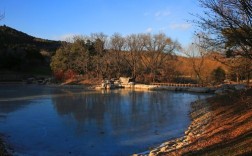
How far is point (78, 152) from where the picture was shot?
46.4 feet

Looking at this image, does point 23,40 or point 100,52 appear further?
point 23,40

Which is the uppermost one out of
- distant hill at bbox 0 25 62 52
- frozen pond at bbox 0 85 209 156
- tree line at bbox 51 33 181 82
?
distant hill at bbox 0 25 62 52

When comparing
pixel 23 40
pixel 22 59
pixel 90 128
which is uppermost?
pixel 23 40

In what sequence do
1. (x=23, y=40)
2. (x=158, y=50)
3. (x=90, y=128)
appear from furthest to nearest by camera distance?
(x=23, y=40) < (x=158, y=50) < (x=90, y=128)

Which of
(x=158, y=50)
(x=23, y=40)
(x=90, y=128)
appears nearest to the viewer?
(x=90, y=128)

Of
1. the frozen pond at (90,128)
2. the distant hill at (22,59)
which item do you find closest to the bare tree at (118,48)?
the distant hill at (22,59)

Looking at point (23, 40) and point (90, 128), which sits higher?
point (23, 40)

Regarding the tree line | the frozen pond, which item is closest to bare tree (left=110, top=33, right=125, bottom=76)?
the tree line

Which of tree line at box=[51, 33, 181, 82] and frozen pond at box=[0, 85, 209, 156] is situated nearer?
frozen pond at box=[0, 85, 209, 156]

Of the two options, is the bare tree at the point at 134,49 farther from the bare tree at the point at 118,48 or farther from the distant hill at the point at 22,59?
the distant hill at the point at 22,59

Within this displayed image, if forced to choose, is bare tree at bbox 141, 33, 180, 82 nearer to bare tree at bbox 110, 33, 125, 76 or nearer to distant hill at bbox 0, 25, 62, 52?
bare tree at bbox 110, 33, 125, 76

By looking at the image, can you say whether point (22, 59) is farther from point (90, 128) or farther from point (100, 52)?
point (90, 128)

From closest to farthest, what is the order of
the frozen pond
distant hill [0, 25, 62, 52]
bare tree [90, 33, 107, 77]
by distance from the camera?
the frozen pond → bare tree [90, 33, 107, 77] → distant hill [0, 25, 62, 52]

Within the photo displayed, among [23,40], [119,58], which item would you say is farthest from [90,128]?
[23,40]
